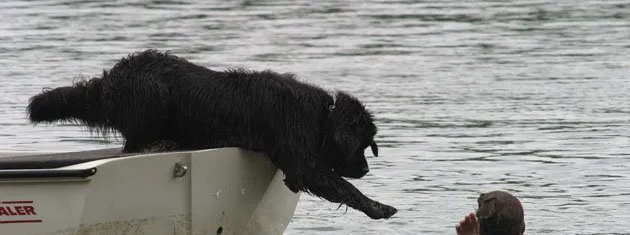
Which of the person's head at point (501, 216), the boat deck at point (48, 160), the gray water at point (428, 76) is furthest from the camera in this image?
the gray water at point (428, 76)

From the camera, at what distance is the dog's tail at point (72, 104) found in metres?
8.28

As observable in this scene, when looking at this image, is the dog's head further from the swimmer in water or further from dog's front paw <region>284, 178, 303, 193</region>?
the swimmer in water

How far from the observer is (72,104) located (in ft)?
27.2

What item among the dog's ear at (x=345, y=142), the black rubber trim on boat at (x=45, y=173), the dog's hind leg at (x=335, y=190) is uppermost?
the black rubber trim on boat at (x=45, y=173)

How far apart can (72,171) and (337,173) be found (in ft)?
5.19

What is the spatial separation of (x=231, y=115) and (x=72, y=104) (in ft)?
2.74

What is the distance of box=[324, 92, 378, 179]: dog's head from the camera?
26.9 ft

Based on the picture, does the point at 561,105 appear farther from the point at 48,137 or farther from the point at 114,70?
the point at 114,70

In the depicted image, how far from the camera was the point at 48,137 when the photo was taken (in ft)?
48.0

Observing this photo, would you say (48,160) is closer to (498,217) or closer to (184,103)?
(184,103)

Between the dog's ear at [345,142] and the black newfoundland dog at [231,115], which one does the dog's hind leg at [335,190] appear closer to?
the black newfoundland dog at [231,115]

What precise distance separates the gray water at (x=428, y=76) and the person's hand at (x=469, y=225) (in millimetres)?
4519

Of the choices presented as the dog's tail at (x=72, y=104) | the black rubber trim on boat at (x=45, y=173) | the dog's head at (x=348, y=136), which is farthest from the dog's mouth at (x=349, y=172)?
the black rubber trim on boat at (x=45, y=173)

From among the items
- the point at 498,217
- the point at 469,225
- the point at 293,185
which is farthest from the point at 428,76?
the point at 498,217
